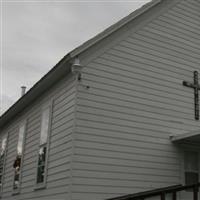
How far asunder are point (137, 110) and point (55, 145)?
2295mm

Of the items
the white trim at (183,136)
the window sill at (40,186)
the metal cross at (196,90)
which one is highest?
the metal cross at (196,90)

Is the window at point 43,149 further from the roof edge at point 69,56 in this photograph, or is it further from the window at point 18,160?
the window at point 18,160

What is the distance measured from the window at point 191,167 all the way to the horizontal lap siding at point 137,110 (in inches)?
14.2

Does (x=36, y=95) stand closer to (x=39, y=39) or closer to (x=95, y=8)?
(x=95, y=8)

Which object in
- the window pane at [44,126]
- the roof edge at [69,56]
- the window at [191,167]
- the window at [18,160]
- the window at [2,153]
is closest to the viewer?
the roof edge at [69,56]

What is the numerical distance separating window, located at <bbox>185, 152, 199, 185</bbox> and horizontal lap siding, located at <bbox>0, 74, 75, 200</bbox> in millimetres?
3430

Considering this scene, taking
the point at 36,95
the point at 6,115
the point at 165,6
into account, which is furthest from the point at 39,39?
the point at 165,6

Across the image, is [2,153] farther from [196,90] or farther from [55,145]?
[196,90]

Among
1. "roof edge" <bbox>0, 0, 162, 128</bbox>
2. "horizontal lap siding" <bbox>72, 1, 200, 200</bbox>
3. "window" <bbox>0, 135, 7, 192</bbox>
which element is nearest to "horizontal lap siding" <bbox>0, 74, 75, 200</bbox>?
"roof edge" <bbox>0, 0, 162, 128</bbox>

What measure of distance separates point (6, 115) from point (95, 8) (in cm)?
520

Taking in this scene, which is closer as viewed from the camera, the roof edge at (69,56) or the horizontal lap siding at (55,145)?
the horizontal lap siding at (55,145)

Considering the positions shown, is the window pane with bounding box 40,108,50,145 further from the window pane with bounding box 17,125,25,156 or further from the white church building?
the window pane with bounding box 17,125,25,156

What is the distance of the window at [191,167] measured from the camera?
11.8m

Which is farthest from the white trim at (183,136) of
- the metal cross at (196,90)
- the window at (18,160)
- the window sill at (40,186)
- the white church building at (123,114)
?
the window at (18,160)
